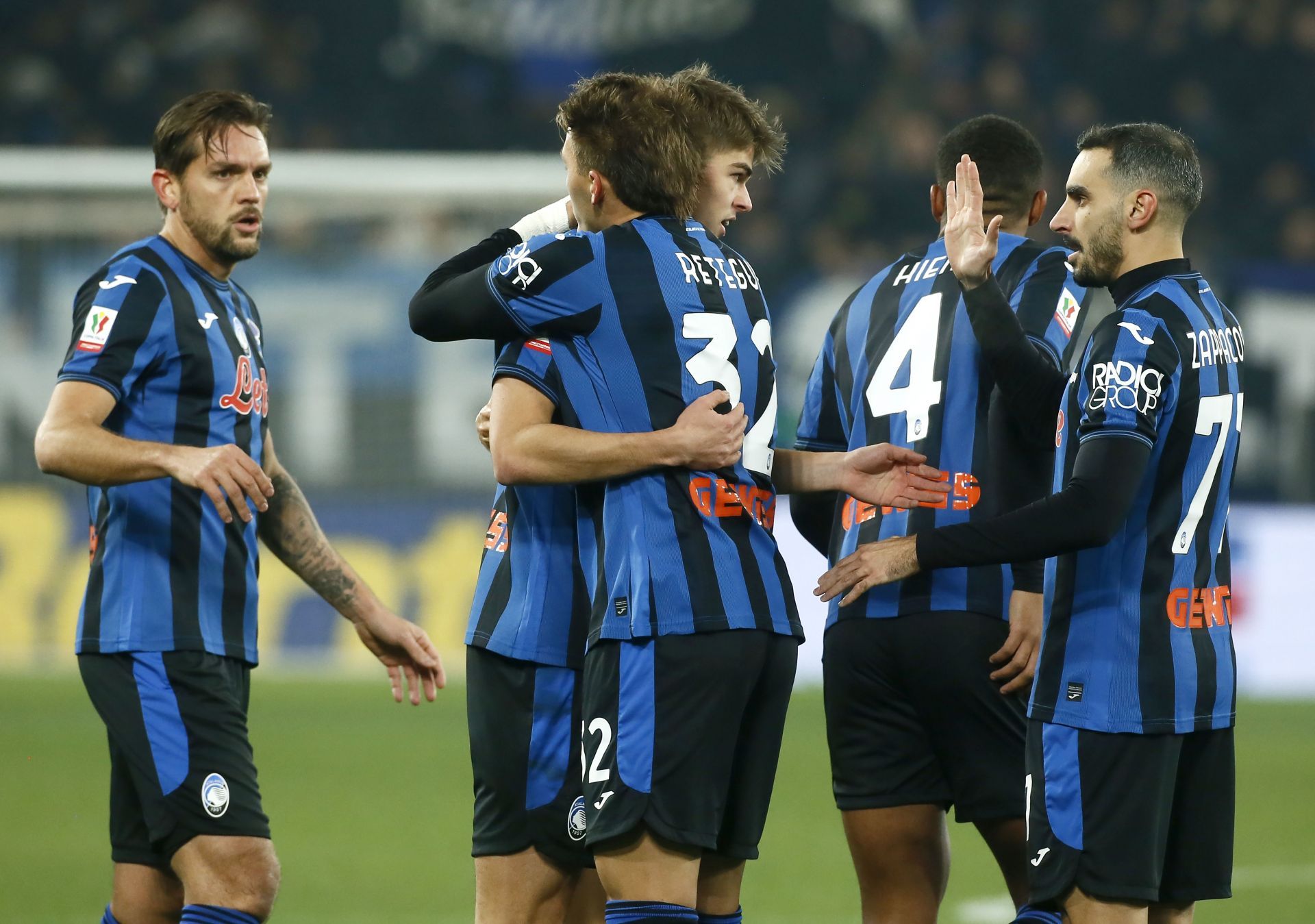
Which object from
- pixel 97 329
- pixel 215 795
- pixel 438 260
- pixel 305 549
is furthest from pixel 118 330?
pixel 438 260

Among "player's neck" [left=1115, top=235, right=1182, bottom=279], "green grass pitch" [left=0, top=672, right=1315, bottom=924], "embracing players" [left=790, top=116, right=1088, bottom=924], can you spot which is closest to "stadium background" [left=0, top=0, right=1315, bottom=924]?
"green grass pitch" [left=0, top=672, right=1315, bottom=924]

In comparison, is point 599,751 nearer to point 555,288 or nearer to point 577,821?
point 577,821

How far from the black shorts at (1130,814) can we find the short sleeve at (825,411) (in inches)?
41.3

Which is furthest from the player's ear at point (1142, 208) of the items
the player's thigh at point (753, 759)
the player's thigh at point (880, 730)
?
the player's thigh at point (753, 759)

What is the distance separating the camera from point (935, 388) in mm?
3957

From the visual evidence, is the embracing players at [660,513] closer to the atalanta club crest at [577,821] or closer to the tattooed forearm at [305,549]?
the atalanta club crest at [577,821]

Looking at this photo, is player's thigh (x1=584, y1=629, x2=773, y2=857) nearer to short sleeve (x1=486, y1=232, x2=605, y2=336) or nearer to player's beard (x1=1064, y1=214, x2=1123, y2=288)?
short sleeve (x1=486, y1=232, x2=605, y2=336)

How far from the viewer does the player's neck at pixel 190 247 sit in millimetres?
4238

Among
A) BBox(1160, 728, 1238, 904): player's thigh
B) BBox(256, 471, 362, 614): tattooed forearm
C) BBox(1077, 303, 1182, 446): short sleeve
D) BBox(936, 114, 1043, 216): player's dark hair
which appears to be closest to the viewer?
BBox(1077, 303, 1182, 446): short sleeve

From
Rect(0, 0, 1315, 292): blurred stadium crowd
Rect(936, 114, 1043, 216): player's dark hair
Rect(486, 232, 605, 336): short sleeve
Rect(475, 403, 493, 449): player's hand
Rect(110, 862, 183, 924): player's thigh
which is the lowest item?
Rect(110, 862, 183, 924): player's thigh

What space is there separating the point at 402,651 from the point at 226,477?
2.84ft

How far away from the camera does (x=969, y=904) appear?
237 inches

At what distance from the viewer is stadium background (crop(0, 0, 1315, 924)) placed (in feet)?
24.8

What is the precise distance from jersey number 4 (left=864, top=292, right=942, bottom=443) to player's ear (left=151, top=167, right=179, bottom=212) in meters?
1.83
